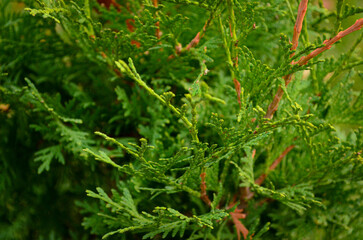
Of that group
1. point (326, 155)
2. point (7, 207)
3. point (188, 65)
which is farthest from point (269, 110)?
point (7, 207)

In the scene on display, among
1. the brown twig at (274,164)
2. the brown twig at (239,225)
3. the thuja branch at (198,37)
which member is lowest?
the brown twig at (239,225)

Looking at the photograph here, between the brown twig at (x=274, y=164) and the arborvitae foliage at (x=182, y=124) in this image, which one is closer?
the arborvitae foliage at (x=182, y=124)

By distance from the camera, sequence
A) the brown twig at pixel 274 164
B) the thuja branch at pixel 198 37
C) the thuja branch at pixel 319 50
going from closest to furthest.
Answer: the thuja branch at pixel 319 50
the thuja branch at pixel 198 37
the brown twig at pixel 274 164

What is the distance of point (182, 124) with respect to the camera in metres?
1.13

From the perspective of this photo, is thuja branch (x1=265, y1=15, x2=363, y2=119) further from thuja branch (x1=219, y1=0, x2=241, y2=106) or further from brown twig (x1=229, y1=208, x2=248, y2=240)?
brown twig (x1=229, y1=208, x2=248, y2=240)

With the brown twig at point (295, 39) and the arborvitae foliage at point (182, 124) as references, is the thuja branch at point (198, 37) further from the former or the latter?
the brown twig at point (295, 39)

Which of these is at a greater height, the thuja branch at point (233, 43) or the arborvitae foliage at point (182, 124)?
the thuja branch at point (233, 43)

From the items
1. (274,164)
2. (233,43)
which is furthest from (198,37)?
(274,164)

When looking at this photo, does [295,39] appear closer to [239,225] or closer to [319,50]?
[319,50]

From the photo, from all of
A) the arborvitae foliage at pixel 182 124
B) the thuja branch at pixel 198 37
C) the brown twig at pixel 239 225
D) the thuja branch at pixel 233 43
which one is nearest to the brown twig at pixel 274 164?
the arborvitae foliage at pixel 182 124

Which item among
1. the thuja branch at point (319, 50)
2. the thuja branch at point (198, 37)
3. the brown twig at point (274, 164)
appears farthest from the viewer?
the brown twig at point (274, 164)

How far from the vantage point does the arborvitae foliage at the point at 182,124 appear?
0.85 metres

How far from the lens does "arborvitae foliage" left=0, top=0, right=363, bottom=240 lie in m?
0.85

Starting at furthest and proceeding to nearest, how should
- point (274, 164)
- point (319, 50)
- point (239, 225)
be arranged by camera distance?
point (274, 164)
point (239, 225)
point (319, 50)
